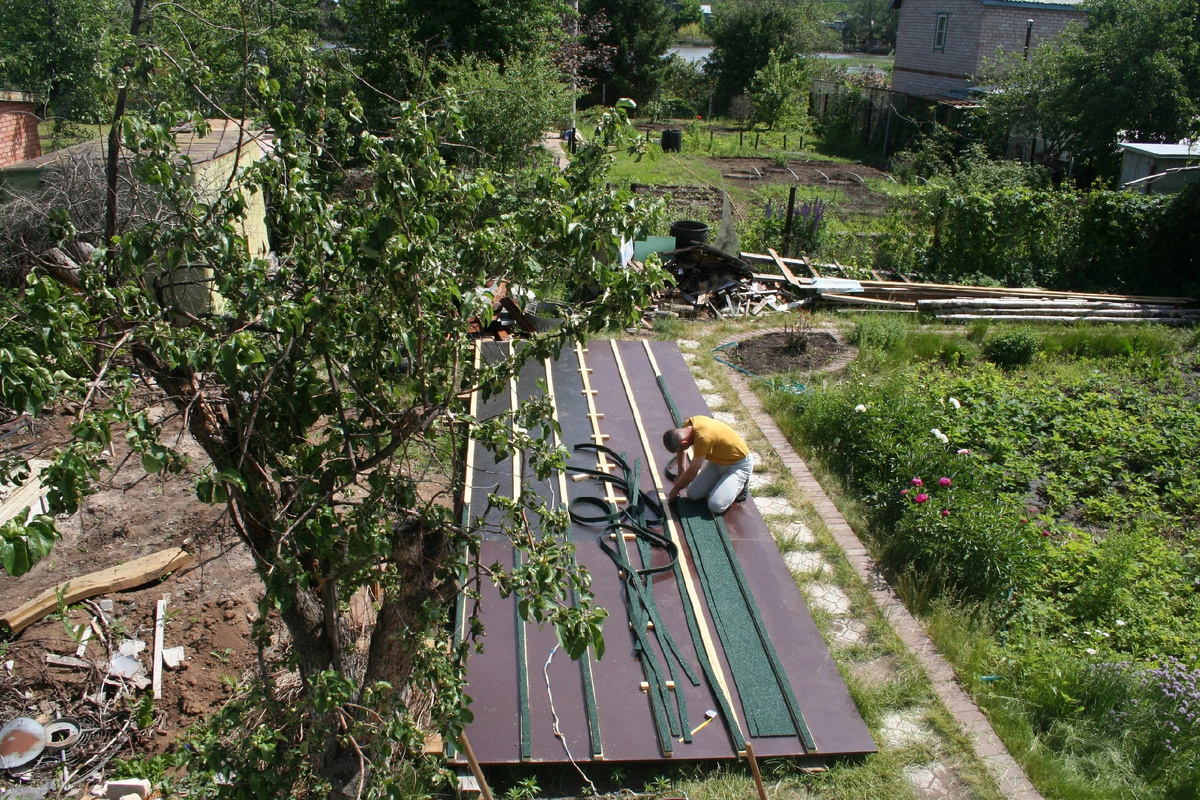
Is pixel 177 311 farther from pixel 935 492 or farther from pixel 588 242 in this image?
pixel 935 492

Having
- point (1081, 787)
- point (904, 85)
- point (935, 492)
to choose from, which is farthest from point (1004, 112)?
point (1081, 787)

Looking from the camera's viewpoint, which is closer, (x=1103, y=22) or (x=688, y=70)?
(x=1103, y=22)

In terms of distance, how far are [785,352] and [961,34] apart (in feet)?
66.1

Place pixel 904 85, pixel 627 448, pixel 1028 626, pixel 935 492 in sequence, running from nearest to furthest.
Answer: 1. pixel 1028 626
2. pixel 935 492
3. pixel 627 448
4. pixel 904 85

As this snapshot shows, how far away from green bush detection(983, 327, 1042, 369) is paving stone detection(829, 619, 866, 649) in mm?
5670

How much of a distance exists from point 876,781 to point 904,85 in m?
28.8

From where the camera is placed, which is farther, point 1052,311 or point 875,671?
point 1052,311

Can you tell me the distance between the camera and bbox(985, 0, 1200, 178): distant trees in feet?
52.3

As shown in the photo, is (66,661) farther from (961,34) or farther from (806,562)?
(961,34)

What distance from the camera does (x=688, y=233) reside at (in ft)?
40.5

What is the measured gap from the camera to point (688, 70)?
32781 mm

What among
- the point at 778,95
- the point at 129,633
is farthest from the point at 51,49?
the point at 778,95

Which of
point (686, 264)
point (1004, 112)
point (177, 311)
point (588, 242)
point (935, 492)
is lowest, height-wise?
point (935, 492)

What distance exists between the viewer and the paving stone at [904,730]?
188 inches
